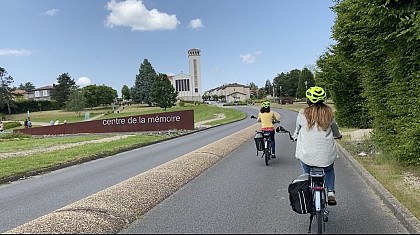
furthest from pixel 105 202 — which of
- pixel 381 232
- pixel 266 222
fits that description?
pixel 381 232

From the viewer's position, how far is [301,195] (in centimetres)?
541

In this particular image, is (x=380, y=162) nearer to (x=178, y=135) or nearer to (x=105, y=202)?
(x=105, y=202)

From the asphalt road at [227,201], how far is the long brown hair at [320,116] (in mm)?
1405

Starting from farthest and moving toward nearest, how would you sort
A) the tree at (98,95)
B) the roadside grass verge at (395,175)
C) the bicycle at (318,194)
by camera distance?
the tree at (98,95), the roadside grass verge at (395,175), the bicycle at (318,194)

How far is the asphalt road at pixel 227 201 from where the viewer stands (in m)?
5.89

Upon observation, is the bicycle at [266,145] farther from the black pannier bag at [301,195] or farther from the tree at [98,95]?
the tree at [98,95]

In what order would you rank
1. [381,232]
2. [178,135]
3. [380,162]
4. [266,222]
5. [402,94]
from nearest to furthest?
[381,232] < [266,222] < [402,94] < [380,162] < [178,135]

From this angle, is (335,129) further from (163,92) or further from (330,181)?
(163,92)

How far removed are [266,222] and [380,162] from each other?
6.07 m

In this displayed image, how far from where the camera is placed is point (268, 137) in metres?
12.1

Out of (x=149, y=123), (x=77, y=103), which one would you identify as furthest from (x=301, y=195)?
(x=77, y=103)

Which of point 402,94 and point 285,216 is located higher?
point 402,94

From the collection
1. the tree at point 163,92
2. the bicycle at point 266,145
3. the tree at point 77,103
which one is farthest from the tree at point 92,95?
the bicycle at point 266,145

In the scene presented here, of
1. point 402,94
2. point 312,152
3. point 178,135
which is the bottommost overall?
point 178,135
